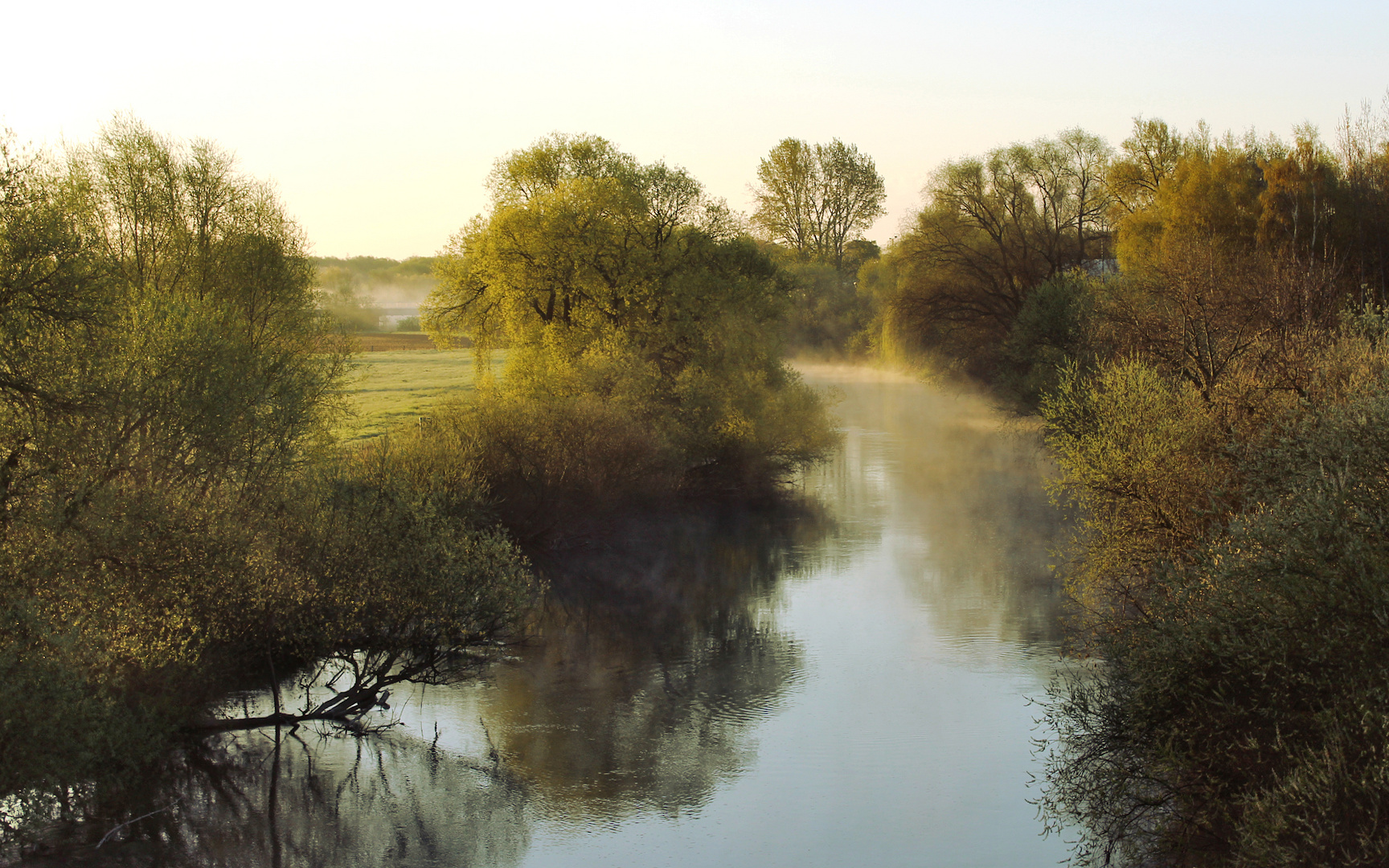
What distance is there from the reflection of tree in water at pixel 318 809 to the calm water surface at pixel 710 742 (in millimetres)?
42

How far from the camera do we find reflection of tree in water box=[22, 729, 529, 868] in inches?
533

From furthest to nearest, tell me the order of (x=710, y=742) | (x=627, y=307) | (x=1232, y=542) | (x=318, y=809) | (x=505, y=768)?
(x=627, y=307)
(x=710, y=742)
(x=505, y=768)
(x=318, y=809)
(x=1232, y=542)

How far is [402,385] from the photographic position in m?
64.8

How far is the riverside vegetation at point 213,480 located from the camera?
14320 millimetres

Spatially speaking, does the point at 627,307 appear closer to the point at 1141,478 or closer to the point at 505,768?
the point at 1141,478

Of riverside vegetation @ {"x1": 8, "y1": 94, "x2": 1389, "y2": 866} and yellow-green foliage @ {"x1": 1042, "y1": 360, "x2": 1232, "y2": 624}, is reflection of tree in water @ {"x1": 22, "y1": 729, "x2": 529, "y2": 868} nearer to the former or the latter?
riverside vegetation @ {"x1": 8, "y1": 94, "x2": 1389, "y2": 866}

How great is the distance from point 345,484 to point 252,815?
6459mm

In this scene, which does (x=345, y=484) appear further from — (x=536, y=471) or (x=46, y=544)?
(x=536, y=471)

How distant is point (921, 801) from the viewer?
15242 mm

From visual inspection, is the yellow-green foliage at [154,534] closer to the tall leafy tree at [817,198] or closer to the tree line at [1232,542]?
the tree line at [1232,542]

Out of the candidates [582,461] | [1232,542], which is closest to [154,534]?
[1232,542]

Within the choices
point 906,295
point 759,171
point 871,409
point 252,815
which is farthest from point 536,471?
point 759,171

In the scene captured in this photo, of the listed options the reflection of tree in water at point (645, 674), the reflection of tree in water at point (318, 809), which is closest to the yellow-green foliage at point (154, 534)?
the reflection of tree in water at point (318, 809)

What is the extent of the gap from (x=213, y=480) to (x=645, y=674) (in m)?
8.62
